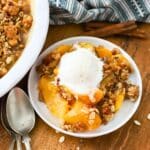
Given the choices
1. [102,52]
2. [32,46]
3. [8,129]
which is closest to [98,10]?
[102,52]

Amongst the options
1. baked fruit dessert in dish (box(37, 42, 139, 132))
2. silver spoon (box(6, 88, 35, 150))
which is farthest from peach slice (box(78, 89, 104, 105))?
silver spoon (box(6, 88, 35, 150))

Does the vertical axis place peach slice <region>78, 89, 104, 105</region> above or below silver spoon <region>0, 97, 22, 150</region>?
above

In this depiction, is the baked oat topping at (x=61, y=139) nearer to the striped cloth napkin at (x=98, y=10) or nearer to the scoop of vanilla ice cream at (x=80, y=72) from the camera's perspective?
the scoop of vanilla ice cream at (x=80, y=72)

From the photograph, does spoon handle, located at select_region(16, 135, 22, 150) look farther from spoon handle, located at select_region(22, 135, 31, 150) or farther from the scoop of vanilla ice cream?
the scoop of vanilla ice cream

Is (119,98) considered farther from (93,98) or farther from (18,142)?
(18,142)

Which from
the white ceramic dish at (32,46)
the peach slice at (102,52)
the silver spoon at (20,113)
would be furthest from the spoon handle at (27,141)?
the peach slice at (102,52)

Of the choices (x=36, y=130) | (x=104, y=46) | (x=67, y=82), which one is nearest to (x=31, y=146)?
(x=36, y=130)

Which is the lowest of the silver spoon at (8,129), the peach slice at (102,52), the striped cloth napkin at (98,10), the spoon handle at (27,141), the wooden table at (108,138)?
the wooden table at (108,138)

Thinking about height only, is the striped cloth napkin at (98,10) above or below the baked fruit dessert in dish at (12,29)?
below
